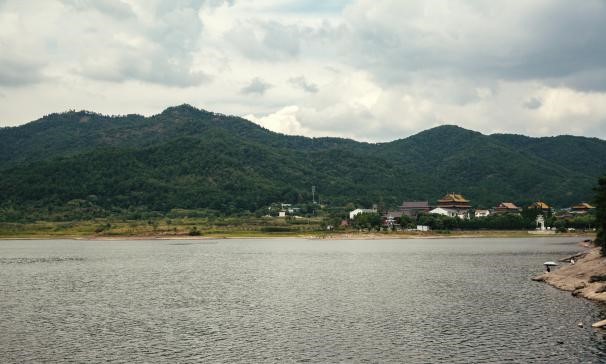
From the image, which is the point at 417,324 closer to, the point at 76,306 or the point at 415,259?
the point at 76,306

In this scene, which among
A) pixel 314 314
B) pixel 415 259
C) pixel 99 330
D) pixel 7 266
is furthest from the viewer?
pixel 415 259

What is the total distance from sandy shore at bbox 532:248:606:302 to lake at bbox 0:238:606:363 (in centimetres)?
266

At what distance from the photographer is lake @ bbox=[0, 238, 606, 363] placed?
4816 centimetres

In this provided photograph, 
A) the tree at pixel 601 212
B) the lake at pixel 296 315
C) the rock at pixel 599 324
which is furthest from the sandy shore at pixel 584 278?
the rock at pixel 599 324

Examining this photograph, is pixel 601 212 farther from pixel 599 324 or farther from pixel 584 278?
pixel 599 324

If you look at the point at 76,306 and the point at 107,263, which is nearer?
the point at 76,306

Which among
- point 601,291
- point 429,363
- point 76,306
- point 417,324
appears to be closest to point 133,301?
point 76,306

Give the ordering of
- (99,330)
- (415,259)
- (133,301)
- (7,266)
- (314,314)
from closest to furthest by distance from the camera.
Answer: (99,330) → (314,314) → (133,301) → (7,266) → (415,259)

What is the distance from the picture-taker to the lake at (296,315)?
4816 centimetres

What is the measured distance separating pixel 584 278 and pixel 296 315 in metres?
45.9

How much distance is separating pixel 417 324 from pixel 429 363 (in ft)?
49.9

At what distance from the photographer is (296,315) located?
65500 millimetres

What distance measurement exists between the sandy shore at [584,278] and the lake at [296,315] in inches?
105

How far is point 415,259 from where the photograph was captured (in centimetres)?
13925
